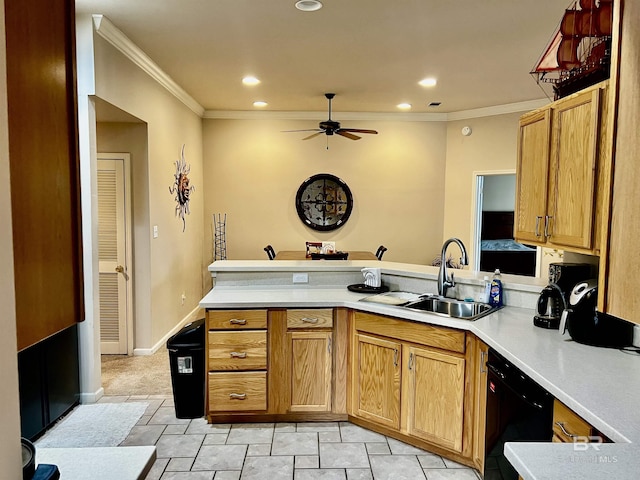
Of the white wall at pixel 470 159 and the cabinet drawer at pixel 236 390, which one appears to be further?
the white wall at pixel 470 159

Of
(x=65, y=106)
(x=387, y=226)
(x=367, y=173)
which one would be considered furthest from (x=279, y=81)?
(x=65, y=106)

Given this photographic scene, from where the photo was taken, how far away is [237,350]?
302 cm

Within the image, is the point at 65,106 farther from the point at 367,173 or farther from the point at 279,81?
the point at 367,173

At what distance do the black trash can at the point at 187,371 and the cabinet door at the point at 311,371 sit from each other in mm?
656

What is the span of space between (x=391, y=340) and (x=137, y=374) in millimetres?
2402

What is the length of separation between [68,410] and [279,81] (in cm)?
361

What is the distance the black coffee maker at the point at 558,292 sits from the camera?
2.38 meters

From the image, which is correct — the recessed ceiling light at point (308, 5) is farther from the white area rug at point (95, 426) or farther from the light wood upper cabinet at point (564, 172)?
the white area rug at point (95, 426)

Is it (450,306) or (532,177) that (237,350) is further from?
(532,177)

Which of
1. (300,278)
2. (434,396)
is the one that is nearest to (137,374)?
(300,278)

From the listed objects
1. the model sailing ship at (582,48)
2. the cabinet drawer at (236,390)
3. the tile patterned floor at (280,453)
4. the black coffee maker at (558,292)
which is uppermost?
the model sailing ship at (582,48)

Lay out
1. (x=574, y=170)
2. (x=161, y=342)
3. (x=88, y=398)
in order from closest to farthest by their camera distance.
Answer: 1. (x=574, y=170)
2. (x=88, y=398)
3. (x=161, y=342)

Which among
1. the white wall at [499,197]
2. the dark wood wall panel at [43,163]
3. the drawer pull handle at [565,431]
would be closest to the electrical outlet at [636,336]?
the drawer pull handle at [565,431]

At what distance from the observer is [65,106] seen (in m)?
0.90
